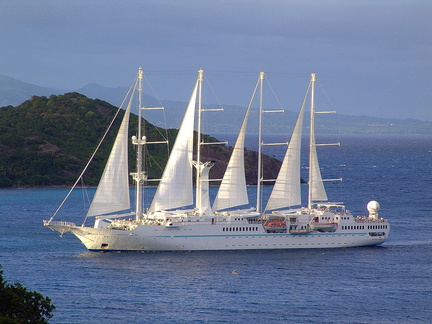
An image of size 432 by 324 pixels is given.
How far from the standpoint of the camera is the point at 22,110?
12888cm

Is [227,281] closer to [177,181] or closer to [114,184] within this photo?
[177,181]

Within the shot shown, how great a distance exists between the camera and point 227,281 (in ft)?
152

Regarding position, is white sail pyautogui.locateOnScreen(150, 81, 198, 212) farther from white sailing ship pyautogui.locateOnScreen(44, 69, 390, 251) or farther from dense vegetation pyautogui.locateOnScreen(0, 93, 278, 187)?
dense vegetation pyautogui.locateOnScreen(0, 93, 278, 187)

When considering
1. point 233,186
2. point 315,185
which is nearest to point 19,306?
point 233,186

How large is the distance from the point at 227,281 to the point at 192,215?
8952 mm

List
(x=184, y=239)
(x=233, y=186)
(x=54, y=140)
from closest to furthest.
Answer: (x=184, y=239) → (x=233, y=186) → (x=54, y=140)

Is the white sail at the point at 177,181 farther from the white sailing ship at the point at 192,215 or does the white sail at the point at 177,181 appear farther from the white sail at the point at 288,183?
the white sail at the point at 288,183

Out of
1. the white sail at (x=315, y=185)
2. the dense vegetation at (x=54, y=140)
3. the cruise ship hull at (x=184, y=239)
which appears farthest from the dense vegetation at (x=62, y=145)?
the cruise ship hull at (x=184, y=239)

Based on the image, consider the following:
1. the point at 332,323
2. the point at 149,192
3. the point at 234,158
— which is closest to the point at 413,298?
the point at 332,323

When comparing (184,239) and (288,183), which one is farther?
(288,183)

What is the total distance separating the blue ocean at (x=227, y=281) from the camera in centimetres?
4022

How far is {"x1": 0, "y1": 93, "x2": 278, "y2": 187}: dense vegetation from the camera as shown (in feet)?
343

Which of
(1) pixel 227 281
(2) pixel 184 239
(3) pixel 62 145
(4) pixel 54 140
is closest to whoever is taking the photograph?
(1) pixel 227 281

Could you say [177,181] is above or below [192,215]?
above
